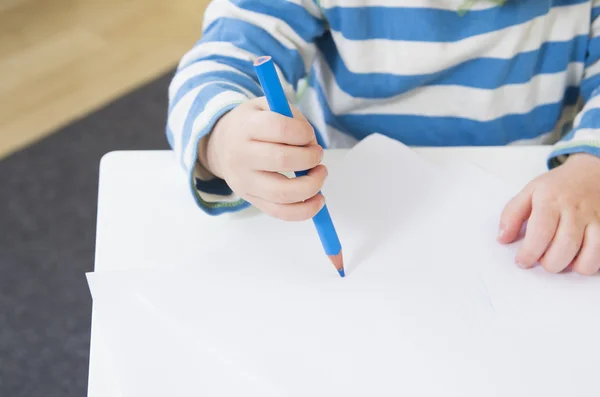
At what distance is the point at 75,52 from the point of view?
1368mm

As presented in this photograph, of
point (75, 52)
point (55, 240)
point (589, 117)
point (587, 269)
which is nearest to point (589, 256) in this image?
point (587, 269)

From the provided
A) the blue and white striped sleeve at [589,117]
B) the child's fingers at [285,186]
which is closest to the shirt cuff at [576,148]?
the blue and white striped sleeve at [589,117]

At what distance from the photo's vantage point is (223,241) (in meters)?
0.41

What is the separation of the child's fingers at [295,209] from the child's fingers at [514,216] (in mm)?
121

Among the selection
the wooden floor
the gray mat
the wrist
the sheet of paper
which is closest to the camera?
the sheet of paper

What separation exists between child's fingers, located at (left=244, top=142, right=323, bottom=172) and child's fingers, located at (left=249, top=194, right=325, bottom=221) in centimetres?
2

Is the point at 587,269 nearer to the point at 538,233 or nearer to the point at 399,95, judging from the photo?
the point at 538,233

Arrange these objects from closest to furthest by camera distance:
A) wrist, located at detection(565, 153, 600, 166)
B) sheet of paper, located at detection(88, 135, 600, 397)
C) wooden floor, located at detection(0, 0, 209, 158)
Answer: sheet of paper, located at detection(88, 135, 600, 397)
wrist, located at detection(565, 153, 600, 166)
wooden floor, located at detection(0, 0, 209, 158)

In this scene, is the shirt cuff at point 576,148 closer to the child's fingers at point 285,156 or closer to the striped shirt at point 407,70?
the striped shirt at point 407,70

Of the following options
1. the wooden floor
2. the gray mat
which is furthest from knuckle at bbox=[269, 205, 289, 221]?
the wooden floor

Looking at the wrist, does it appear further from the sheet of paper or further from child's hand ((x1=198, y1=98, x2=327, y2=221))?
child's hand ((x1=198, y1=98, x2=327, y2=221))

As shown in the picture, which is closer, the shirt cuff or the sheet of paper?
the sheet of paper

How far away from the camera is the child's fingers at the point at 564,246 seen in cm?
39

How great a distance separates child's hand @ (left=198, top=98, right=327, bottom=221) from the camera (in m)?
0.36
